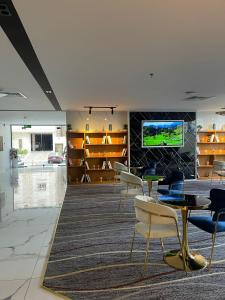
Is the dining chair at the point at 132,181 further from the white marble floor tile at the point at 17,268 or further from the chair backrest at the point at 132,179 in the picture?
the white marble floor tile at the point at 17,268

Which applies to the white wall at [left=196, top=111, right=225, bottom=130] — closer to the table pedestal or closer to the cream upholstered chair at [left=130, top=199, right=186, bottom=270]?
the table pedestal

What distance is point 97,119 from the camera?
9531 millimetres

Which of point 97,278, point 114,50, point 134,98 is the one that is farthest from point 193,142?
point 97,278

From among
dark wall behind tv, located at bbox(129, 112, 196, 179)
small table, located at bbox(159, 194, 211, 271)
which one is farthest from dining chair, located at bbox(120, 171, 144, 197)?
dark wall behind tv, located at bbox(129, 112, 196, 179)

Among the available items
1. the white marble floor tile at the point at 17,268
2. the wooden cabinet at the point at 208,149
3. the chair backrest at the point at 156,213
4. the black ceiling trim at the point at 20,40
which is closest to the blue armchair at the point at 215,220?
the chair backrest at the point at 156,213

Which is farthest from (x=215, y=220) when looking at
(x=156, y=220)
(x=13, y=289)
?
(x=13, y=289)

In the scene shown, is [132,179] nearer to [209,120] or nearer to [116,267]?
[116,267]

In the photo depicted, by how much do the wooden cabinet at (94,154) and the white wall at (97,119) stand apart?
0.26 m

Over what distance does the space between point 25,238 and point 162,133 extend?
691cm

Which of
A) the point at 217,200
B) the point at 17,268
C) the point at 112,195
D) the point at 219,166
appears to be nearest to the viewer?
the point at 17,268

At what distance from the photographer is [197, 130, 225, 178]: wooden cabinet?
10141mm

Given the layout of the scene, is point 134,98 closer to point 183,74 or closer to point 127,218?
point 183,74

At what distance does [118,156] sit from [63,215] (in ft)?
15.2

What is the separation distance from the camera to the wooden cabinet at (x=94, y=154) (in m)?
9.38
